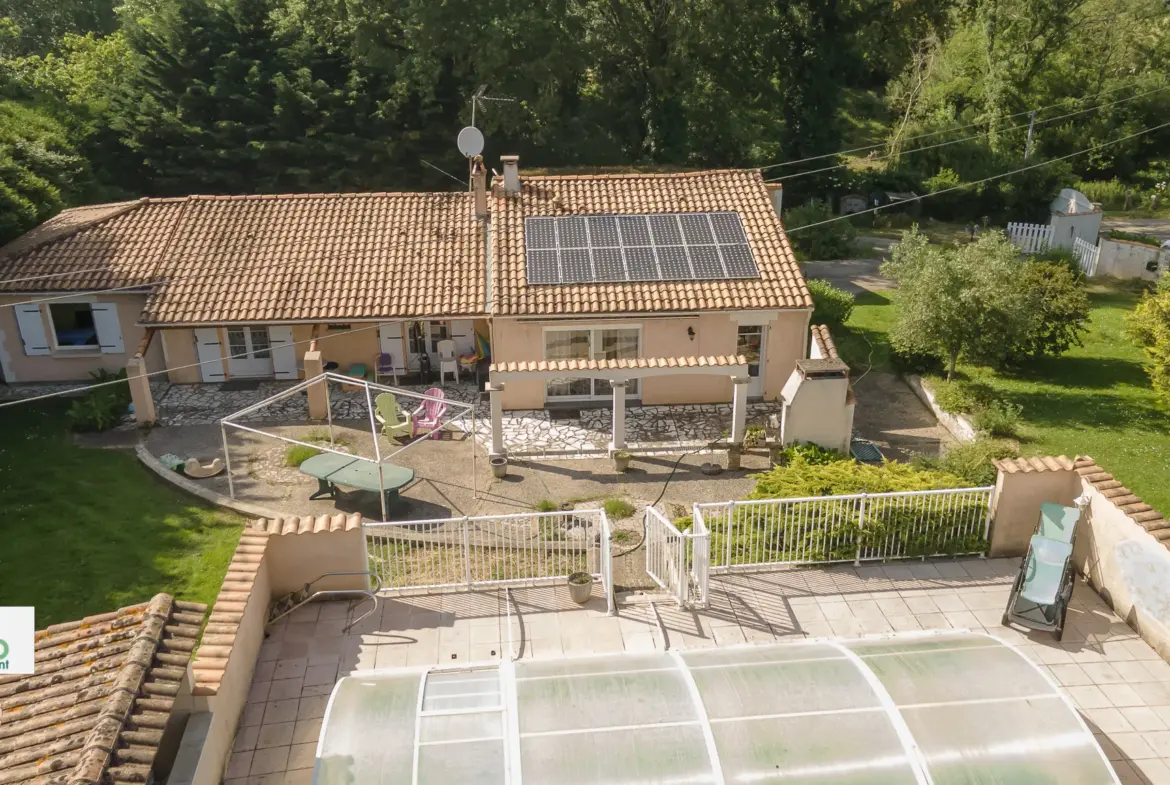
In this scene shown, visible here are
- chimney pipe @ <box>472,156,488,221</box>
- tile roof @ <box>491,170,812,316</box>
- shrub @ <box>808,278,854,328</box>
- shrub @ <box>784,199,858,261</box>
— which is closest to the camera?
tile roof @ <box>491,170,812,316</box>

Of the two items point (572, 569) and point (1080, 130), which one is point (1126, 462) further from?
point (1080, 130)

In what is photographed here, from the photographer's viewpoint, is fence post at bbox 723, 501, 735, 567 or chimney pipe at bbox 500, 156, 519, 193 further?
chimney pipe at bbox 500, 156, 519, 193

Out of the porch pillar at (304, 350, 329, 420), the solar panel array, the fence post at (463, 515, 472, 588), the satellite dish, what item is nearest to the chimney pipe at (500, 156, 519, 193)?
the satellite dish

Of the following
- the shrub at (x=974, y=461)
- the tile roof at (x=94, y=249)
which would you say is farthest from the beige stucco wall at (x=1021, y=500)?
the tile roof at (x=94, y=249)

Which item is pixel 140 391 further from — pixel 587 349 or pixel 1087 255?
pixel 1087 255


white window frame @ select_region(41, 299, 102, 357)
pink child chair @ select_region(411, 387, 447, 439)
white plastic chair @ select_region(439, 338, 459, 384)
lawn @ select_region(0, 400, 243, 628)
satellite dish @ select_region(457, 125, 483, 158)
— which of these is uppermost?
satellite dish @ select_region(457, 125, 483, 158)

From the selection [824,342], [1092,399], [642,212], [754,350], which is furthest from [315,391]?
[1092,399]
